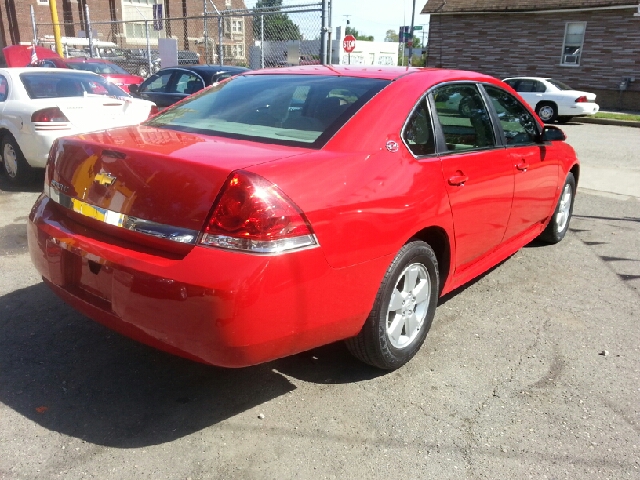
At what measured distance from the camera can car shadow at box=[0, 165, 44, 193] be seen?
721cm

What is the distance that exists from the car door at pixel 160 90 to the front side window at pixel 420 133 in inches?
279

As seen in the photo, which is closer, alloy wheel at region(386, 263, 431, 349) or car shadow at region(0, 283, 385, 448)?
car shadow at region(0, 283, 385, 448)

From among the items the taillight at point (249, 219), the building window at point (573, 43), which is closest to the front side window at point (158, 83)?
the taillight at point (249, 219)

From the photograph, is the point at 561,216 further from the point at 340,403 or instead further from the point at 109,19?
the point at 109,19

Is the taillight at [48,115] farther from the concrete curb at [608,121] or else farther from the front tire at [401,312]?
the concrete curb at [608,121]

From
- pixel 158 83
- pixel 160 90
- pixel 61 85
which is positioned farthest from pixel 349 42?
pixel 61 85

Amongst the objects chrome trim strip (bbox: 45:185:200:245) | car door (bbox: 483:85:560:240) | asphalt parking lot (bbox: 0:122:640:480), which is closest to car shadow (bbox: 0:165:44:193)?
asphalt parking lot (bbox: 0:122:640:480)

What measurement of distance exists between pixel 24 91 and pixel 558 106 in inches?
642

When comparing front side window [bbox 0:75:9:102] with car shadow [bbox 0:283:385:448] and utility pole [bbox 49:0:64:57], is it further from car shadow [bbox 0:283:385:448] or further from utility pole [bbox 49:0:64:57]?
utility pole [bbox 49:0:64:57]

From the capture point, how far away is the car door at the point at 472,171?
3434 mm

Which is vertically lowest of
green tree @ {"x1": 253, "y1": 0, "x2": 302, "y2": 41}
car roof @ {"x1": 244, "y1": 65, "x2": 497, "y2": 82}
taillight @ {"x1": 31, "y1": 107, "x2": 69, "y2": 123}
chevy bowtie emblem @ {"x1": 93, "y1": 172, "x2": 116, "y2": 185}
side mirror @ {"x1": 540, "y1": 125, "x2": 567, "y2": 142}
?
taillight @ {"x1": 31, "y1": 107, "x2": 69, "y2": 123}

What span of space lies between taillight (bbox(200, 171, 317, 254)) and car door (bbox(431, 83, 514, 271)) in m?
1.27

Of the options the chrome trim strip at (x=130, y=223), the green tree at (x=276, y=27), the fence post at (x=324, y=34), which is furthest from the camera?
the green tree at (x=276, y=27)

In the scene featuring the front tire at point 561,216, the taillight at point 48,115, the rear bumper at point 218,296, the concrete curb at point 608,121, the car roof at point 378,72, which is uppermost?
the car roof at point 378,72
